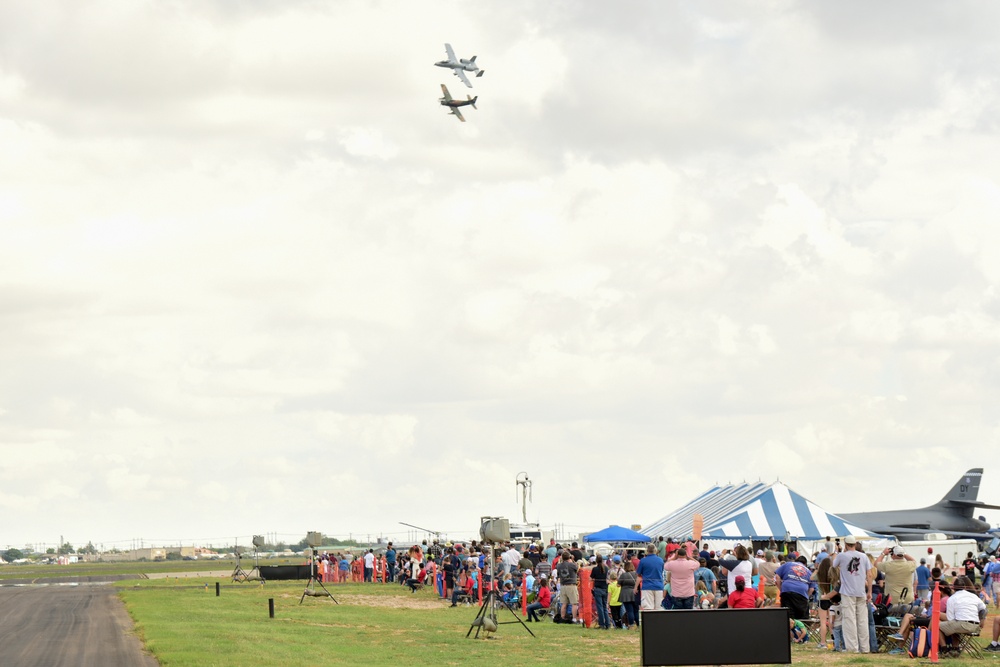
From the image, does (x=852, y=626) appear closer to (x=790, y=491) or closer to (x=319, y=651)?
(x=319, y=651)

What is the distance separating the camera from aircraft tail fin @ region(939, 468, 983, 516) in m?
73.1

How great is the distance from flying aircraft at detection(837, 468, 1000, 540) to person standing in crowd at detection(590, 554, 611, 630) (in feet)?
139

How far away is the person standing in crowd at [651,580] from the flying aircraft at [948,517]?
4483cm

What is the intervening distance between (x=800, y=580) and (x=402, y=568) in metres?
28.4

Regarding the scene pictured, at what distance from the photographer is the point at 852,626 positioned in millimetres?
19703

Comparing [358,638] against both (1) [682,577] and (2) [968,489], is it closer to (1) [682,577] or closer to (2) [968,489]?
(1) [682,577]

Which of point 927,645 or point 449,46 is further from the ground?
point 449,46

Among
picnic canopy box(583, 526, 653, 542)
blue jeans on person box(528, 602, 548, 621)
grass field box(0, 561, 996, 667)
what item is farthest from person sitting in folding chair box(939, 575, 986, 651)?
picnic canopy box(583, 526, 653, 542)

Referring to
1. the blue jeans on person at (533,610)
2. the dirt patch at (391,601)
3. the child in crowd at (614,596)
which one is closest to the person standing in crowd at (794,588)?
the child in crowd at (614,596)

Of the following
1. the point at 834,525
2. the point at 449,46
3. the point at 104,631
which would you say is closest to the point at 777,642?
the point at 104,631

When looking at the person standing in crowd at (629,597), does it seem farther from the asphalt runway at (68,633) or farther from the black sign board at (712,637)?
the black sign board at (712,637)

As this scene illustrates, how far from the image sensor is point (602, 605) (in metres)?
25.3

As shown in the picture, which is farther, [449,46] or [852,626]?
[449,46]

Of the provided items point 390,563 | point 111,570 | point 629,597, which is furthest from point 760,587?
point 111,570
